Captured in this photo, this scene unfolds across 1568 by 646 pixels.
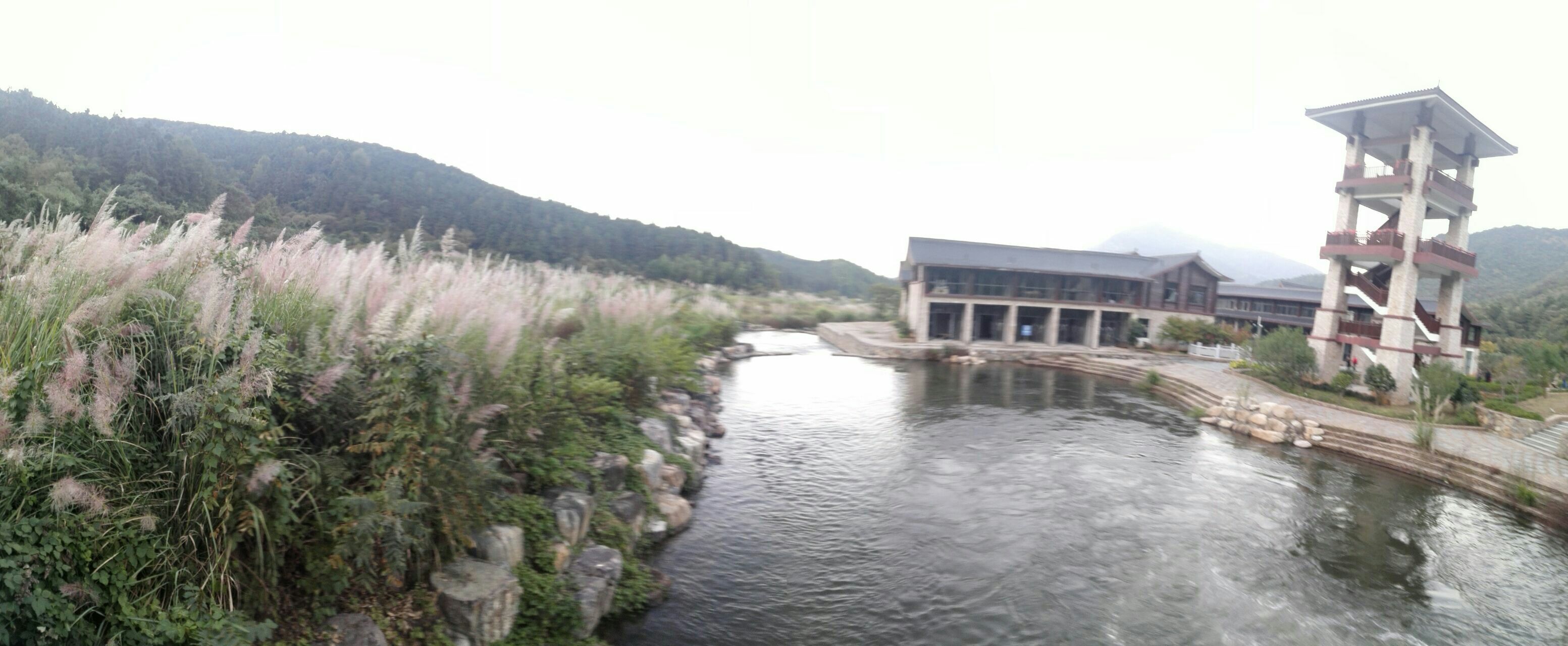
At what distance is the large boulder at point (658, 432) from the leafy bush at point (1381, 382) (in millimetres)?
18652

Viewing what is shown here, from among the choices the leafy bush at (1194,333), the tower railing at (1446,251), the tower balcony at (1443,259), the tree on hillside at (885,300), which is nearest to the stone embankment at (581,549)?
the tower balcony at (1443,259)

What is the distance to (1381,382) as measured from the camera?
17078 mm

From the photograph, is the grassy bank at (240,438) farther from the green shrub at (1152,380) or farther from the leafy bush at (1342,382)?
the green shrub at (1152,380)

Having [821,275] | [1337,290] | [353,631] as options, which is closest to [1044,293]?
[1337,290]

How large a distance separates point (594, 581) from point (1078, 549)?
551cm

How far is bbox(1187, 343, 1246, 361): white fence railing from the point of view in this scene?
27.6 metres

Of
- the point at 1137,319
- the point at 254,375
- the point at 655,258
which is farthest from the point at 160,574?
the point at 655,258

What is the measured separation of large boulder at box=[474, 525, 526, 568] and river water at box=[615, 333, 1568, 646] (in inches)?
44.6

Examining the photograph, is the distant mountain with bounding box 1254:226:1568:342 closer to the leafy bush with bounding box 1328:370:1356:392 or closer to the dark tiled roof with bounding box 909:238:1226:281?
the dark tiled roof with bounding box 909:238:1226:281

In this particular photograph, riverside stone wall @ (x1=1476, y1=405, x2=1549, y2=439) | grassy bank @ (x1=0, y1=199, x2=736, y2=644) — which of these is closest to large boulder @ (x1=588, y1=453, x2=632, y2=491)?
grassy bank @ (x1=0, y1=199, x2=736, y2=644)

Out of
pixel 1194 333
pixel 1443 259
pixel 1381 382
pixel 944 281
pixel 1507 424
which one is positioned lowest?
pixel 1507 424

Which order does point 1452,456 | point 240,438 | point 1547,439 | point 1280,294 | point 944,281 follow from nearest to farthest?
point 240,438 → point 1452,456 → point 1547,439 → point 944,281 → point 1280,294

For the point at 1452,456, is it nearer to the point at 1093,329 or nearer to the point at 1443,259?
the point at 1443,259

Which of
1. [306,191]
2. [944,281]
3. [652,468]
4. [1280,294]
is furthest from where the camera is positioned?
[1280,294]
